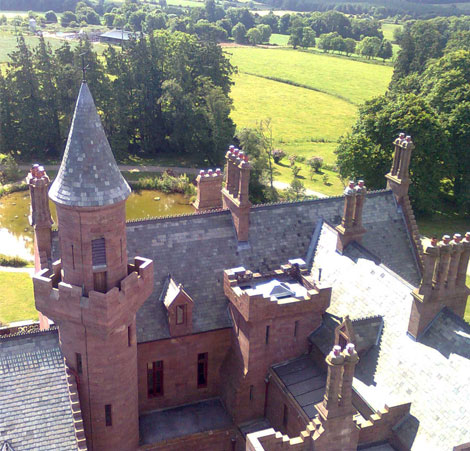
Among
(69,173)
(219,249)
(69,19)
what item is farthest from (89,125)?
(69,19)

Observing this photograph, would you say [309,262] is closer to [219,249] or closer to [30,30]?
[219,249]

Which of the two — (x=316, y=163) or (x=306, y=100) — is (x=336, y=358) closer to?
(x=316, y=163)

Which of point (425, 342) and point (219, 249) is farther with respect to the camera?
point (219, 249)

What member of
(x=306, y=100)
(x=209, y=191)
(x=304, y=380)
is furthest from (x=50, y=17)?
(x=304, y=380)

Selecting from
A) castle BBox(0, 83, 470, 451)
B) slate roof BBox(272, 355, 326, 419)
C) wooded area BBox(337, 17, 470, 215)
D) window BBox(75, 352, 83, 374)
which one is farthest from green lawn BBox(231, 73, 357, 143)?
window BBox(75, 352, 83, 374)

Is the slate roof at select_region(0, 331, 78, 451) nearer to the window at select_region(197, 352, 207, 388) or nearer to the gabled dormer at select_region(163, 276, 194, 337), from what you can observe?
the gabled dormer at select_region(163, 276, 194, 337)

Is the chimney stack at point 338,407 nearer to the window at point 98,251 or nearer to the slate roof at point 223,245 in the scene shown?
the slate roof at point 223,245
